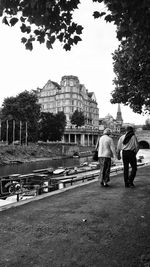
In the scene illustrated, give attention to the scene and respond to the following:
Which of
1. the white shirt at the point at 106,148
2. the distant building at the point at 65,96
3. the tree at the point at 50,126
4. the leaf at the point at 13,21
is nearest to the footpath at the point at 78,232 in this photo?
the white shirt at the point at 106,148

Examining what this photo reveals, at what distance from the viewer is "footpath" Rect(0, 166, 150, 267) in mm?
3332

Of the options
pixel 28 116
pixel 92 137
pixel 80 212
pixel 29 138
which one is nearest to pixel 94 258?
pixel 80 212

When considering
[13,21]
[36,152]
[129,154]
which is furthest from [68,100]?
[13,21]

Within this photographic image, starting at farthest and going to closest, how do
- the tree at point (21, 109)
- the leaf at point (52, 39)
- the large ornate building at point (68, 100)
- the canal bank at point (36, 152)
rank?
the large ornate building at point (68, 100) → the tree at point (21, 109) → the canal bank at point (36, 152) → the leaf at point (52, 39)

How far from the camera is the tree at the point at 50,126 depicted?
77.1m

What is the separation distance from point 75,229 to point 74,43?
365 cm

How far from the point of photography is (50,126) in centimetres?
Answer: 7719

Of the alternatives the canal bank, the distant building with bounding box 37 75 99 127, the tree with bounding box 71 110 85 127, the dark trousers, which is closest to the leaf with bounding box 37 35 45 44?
the dark trousers

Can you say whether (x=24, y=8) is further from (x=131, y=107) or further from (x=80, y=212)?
(x=131, y=107)

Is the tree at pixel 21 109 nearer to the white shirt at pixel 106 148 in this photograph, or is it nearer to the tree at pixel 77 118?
the tree at pixel 77 118

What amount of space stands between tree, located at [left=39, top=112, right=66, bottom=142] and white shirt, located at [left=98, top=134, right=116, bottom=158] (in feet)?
223

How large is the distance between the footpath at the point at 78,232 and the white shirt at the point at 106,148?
2156mm

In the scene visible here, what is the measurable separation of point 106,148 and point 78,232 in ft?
16.1

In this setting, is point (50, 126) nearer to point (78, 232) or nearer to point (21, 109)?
point (21, 109)
